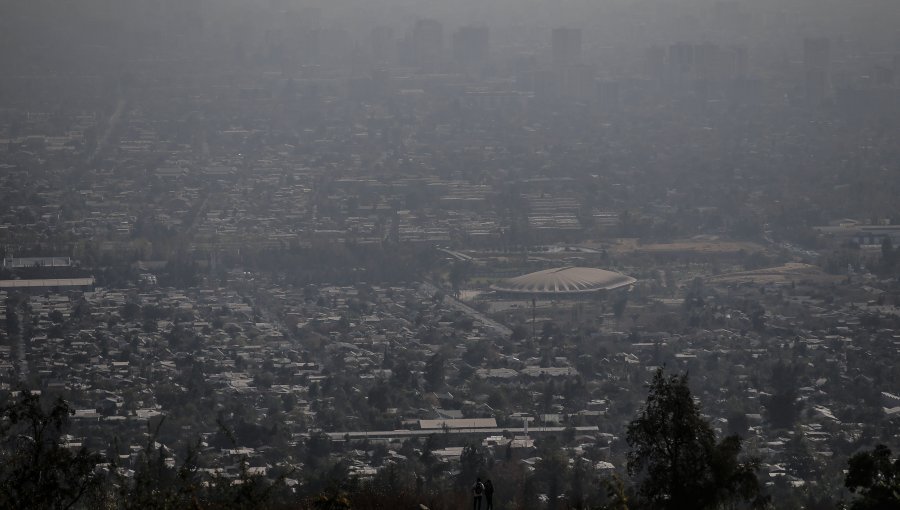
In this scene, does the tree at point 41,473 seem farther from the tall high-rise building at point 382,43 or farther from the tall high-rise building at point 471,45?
the tall high-rise building at point 382,43

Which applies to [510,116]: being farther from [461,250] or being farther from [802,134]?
[461,250]

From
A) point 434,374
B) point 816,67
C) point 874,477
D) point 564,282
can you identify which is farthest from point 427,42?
point 874,477

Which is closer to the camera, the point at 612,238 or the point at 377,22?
the point at 612,238

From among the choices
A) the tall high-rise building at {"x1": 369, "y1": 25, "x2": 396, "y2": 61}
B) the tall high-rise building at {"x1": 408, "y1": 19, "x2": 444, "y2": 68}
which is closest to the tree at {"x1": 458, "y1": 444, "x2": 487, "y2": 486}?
the tall high-rise building at {"x1": 408, "y1": 19, "x2": 444, "y2": 68}

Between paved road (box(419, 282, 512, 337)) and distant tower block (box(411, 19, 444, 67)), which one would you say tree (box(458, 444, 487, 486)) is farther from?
distant tower block (box(411, 19, 444, 67))

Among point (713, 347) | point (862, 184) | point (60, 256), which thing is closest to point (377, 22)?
point (862, 184)

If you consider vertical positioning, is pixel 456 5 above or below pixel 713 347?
above
